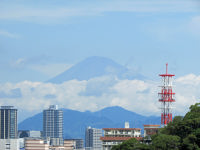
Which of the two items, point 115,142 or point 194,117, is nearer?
point 194,117

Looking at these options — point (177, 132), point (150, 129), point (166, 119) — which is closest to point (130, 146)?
point (177, 132)

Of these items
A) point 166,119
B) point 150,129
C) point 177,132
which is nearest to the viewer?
point 177,132

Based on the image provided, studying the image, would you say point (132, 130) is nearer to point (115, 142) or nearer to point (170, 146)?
point (115, 142)

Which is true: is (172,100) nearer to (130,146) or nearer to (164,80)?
(164,80)

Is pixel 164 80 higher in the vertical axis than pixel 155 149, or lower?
higher

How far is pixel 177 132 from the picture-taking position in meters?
67.9

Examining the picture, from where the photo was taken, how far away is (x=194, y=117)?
68.0 metres

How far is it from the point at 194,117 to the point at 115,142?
36622 mm

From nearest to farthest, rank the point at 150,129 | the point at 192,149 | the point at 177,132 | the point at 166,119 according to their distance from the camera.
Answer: the point at 192,149 → the point at 177,132 → the point at 166,119 → the point at 150,129

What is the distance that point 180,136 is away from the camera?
67.2 metres

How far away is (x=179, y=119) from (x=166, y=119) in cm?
2257

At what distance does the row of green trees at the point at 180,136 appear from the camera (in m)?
64.3

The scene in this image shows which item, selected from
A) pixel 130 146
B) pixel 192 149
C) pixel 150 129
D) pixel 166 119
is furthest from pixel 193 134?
pixel 150 129

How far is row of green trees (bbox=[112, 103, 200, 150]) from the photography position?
64.3 meters
